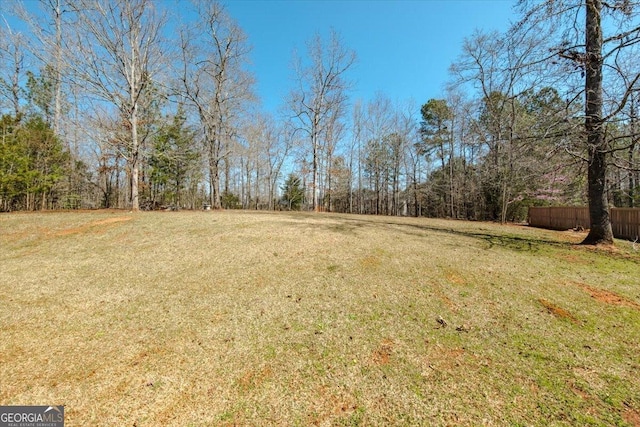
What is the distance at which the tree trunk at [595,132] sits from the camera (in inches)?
237

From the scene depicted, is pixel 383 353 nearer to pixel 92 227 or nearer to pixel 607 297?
pixel 607 297

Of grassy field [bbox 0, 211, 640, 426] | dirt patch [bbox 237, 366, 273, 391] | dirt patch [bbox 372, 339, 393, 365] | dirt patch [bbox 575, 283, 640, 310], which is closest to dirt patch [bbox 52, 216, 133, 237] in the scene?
grassy field [bbox 0, 211, 640, 426]

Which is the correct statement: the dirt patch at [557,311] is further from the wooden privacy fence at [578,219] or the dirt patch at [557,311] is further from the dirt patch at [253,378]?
the wooden privacy fence at [578,219]

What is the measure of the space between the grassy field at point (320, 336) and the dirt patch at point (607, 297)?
3 centimetres

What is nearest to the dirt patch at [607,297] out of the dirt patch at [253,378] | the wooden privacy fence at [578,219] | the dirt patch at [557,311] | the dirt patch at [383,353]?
the dirt patch at [557,311]

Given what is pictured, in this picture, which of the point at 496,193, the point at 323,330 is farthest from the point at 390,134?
the point at 323,330

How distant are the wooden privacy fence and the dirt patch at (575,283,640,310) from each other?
7517 mm

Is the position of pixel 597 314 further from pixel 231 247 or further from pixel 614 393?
pixel 231 247

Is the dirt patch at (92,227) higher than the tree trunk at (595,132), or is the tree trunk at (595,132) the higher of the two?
the tree trunk at (595,132)

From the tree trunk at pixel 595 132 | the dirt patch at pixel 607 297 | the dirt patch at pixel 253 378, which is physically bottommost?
the dirt patch at pixel 253 378

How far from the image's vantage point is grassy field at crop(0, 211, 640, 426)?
78.5 inches

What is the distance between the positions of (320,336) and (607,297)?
455 cm

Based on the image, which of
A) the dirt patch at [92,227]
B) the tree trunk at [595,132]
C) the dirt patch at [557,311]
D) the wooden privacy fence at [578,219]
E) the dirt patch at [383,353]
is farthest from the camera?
the wooden privacy fence at [578,219]

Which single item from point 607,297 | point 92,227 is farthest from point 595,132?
point 92,227
